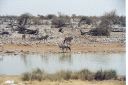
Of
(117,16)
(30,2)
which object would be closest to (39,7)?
(30,2)

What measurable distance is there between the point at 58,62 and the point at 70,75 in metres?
0.16

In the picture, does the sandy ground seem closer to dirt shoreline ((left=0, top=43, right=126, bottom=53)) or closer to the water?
the water

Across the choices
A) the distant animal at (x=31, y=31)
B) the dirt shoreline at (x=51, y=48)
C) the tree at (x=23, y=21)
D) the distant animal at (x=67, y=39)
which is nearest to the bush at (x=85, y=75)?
the dirt shoreline at (x=51, y=48)

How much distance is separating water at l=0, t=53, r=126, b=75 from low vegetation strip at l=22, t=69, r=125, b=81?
36 mm

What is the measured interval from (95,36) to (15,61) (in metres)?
0.77

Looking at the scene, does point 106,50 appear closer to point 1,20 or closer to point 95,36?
point 95,36

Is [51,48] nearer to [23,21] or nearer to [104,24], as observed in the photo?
[23,21]

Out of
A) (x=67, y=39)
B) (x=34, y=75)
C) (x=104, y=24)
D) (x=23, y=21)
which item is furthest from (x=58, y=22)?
(x=34, y=75)

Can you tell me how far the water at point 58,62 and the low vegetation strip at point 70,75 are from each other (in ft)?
0.12

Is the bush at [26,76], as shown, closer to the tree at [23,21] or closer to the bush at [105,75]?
the tree at [23,21]

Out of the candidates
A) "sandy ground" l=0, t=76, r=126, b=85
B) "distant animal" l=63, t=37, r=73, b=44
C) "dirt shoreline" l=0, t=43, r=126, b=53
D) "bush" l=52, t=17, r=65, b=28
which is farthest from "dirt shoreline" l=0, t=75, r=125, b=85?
"bush" l=52, t=17, r=65, b=28

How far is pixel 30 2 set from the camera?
1014 centimetres

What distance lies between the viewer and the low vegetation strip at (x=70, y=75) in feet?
33.2

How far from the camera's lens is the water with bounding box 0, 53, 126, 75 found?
10.1 metres
